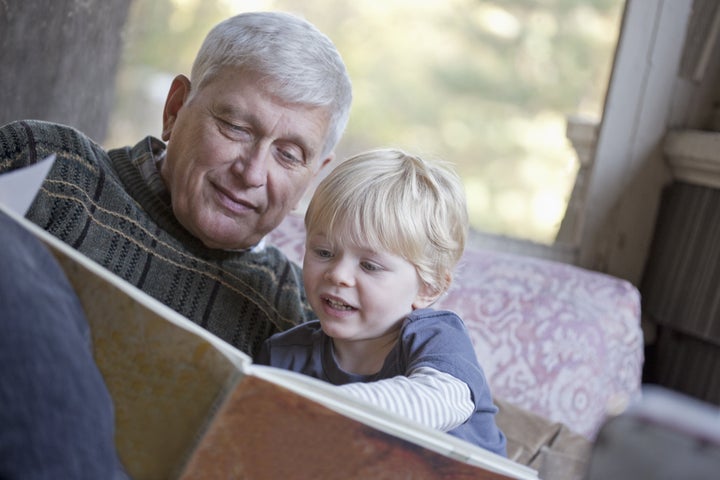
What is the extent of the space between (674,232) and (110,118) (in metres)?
1.88

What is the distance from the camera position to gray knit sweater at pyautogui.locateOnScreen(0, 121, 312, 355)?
1.50 metres

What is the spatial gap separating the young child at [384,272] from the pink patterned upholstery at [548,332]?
2.24 feet

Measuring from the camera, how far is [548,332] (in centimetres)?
221

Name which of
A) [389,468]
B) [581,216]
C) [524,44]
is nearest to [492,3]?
[524,44]

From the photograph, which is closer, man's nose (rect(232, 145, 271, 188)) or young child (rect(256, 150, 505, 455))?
young child (rect(256, 150, 505, 455))

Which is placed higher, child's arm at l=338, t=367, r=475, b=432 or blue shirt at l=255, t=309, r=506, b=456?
child's arm at l=338, t=367, r=475, b=432

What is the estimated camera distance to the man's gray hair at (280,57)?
159 cm

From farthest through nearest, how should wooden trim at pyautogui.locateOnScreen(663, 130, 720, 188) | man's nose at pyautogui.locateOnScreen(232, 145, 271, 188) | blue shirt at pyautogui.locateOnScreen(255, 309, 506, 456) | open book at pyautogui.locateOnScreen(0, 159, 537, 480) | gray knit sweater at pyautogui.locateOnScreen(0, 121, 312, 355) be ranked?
1. wooden trim at pyautogui.locateOnScreen(663, 130, 720, 188)
2. man's nose at pyautogui.locateOnScreen(232, 145, 271, 188)
3. gray knit sweater at pyautogui.locateOnScreen(0, 121, 312, 355)
4. blue shirt at pyautogui.locateOnScreen(255, 309, 506, 456)
5. open book at pyautogui.locateOnScreen(0, 159, 537, 480)

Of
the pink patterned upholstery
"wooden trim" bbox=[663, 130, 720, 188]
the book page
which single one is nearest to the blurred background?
A: "wooden trim" bbox=[663, 130, 720, 188]

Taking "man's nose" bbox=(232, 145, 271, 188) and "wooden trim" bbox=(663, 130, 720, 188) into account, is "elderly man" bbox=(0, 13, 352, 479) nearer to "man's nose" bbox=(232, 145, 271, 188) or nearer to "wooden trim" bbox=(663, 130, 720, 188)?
"man's nose" bbox=(232, 145, 271, 188)

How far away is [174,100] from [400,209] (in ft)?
2.17

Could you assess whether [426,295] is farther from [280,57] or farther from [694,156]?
[694,156]

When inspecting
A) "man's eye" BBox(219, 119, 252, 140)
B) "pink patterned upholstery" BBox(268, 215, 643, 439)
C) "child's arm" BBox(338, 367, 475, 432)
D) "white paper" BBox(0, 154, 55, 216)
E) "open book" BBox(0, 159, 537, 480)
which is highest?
"white paper" BBox(0, 154, 55, 216)

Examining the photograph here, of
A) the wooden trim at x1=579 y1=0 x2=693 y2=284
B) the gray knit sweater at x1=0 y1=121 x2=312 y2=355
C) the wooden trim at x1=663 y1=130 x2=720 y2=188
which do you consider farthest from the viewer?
the wooden trim at x1=579 y1=0 x2=693 y2=284
